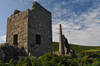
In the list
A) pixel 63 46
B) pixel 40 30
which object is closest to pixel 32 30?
pixel 40 30

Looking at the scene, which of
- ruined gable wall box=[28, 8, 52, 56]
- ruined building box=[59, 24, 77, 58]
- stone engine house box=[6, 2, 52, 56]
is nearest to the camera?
stone engine house box=[6, 2, 52, 56]

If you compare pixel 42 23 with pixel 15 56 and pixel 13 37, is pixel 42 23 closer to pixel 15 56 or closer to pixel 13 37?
pixel 13 37

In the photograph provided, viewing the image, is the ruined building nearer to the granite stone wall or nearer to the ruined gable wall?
the ruined gable wall

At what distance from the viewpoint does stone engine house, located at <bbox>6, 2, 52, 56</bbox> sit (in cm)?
1031

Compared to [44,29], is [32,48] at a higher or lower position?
lower

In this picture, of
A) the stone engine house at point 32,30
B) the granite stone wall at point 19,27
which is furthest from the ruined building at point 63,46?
the granite stone wall at point 19,27

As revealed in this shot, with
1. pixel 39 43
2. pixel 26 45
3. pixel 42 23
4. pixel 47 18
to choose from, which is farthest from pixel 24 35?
pixel 47 18

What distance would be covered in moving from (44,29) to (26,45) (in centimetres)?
263

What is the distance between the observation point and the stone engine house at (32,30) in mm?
10313

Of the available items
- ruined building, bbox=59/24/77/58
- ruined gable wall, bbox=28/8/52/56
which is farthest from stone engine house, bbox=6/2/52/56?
ruined building, bbox=59/24/77/58

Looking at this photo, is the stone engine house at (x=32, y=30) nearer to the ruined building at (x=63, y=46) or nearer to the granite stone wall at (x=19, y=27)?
the granite stone wall at (x=19, y=27)

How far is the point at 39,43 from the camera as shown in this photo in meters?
11.1

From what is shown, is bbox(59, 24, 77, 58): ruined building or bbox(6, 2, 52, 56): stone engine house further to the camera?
bbox(59, 24, 77, 58): ruined building

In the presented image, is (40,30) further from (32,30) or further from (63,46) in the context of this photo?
(63,46)
